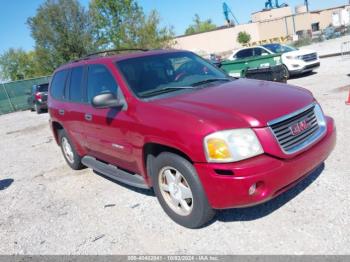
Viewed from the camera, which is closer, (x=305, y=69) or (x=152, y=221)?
(x=152, y=221)

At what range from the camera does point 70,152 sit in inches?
247

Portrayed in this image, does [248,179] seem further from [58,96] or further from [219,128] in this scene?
[58,96]

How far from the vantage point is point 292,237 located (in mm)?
3178

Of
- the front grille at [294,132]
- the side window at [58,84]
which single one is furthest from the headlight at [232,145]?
the side window at [58,84]

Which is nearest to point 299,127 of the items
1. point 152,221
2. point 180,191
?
point 180,191

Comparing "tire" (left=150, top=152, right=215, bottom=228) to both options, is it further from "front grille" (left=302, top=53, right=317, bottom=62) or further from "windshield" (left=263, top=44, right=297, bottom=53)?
"windshield" (left=263, top=44, right=297, bottom=53)

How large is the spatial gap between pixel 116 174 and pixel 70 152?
2092 mm

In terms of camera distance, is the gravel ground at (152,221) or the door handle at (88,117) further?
the door handle at (88,117)

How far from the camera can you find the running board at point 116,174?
4078 millimetres

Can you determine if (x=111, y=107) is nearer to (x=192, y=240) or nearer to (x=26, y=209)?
(x=192, y=240)

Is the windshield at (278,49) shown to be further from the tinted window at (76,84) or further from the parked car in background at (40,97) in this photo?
the parked car in background at (40,97)

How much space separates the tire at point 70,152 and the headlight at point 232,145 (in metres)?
3.62

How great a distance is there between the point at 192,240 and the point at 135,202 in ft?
4.22

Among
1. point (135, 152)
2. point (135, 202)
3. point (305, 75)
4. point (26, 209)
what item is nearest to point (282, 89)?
point (135, 152)
